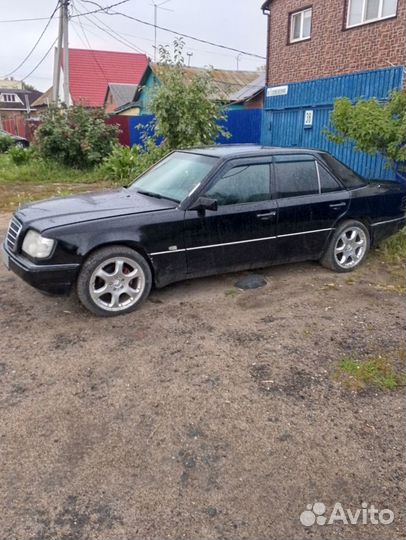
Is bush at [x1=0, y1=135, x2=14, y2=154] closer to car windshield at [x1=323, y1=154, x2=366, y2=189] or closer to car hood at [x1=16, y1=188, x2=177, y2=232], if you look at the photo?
car hood at [x1=16, y1=188, x2=177, y2=232]

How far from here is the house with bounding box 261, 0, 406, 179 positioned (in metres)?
9.93

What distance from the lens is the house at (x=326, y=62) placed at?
993 centimetres

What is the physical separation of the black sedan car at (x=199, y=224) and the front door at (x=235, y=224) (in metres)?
0.01

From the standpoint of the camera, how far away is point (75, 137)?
14969 millimetres

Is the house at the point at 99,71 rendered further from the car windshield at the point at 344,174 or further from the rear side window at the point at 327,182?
the rear side window at the point at 327,182

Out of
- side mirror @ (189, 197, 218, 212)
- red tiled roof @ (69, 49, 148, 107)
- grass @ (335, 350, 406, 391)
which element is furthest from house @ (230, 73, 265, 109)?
grass @ (335, 350, 406, 391)

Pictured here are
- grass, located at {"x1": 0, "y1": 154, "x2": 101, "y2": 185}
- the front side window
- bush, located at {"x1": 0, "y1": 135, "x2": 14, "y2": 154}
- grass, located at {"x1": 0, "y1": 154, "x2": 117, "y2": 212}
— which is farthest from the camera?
bush, located at {"x1": 0, "y1": 135, "x2": 14, "y2": 154}

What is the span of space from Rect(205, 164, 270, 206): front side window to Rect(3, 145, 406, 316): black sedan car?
0.01 meters

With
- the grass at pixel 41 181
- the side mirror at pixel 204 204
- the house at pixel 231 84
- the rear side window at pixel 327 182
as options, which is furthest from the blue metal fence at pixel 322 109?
the house at pixel 231 84

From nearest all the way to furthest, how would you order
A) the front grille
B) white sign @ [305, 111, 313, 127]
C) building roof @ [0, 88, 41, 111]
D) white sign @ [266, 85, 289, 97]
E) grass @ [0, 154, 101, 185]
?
the front grille < white sign @ [305, 111, 313, 127] < white sign @ [266, 85, 289, 97] < grass @ [0, 154, 101, 185] < building roof @ [0, 88, 41, 111]

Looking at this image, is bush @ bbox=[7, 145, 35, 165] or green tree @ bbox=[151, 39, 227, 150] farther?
bush @ bbox=[7, 145, 35, 165]

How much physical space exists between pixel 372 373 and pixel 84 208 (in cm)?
301

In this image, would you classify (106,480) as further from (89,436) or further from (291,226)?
(291,226)

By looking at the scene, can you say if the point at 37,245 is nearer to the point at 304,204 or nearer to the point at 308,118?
the point at 304,204
